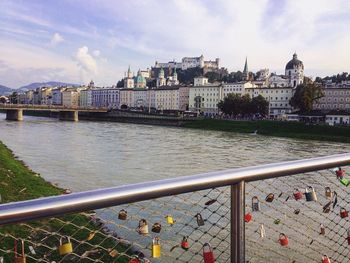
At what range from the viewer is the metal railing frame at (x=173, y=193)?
176 centimetres

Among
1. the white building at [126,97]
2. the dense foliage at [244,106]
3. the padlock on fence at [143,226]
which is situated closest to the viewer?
the padlock on fence at [143,226]

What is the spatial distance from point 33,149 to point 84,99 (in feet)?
492

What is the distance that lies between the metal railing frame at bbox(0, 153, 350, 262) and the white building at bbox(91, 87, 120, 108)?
158 m

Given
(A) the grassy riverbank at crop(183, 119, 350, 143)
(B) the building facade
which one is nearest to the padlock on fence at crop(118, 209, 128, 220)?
(A) the grassy riverbank at crop(183, 119, 350, 143)

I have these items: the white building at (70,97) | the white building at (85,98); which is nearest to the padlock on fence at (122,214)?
the white building at (85,98)

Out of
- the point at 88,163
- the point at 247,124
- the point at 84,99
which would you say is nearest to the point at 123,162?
the point at 88,163

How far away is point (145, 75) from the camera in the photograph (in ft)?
626

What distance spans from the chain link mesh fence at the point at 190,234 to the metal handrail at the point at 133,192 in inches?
10.0

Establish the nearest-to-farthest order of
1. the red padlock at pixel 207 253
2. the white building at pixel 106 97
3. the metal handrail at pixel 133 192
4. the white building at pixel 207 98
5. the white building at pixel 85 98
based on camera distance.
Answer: the metal handrail at pixel 133 192 < the red padlock at pixel 207 253 < the white building at pixel 207 98 < the white building at pixel 106 97 < the white building at pixel 85 98

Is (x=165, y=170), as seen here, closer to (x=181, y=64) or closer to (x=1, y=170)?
(x=1, y=170)

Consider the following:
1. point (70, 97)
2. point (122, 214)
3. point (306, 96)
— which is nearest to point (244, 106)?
point (306, 96)

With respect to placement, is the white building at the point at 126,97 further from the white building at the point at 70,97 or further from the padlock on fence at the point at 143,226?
the padlock on fence at the point at 143,226

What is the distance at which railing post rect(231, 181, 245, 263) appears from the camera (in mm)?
2381

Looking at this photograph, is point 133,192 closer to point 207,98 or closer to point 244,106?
point 244,106
